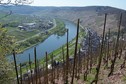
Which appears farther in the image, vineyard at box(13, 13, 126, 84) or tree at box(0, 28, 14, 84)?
tree at box(0, 28, 14, 84)

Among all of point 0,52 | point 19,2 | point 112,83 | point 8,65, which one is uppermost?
point 19,2

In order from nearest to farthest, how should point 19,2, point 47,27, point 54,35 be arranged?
point 19,2 < point 54,35 < point 47,27

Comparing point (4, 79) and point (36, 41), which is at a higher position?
point (4, 79)

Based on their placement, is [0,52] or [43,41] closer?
[0,52]

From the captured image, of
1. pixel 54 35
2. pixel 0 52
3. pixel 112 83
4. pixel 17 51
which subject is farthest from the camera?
pixel 54 35

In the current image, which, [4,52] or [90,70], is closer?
[4,52]

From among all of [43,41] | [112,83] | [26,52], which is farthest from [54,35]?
[112,83]

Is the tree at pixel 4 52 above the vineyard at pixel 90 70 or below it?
above

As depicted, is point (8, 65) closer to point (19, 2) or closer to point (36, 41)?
point (19, 2)

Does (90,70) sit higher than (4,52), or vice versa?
(4,52)

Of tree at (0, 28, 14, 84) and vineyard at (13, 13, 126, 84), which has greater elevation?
tree at (0, 28, 14, 84)

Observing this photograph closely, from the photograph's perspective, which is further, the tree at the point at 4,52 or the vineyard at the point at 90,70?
the tree at the point at 4,52
